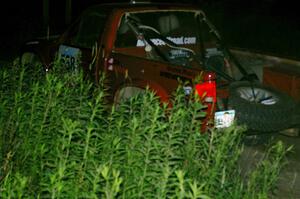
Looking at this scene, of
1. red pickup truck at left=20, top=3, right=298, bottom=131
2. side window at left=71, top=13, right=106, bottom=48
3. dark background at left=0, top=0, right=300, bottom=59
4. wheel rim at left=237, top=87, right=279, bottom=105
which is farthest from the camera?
dark background at left=0, top=0, right=300, bottom=59

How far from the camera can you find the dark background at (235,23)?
55.3ft

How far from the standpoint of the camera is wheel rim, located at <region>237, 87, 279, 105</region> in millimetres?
7344

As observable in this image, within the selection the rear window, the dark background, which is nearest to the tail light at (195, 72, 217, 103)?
the rear window

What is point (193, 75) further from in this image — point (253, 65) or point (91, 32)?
point (253, 65)

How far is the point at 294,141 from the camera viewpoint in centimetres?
808

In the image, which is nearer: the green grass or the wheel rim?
the green grass

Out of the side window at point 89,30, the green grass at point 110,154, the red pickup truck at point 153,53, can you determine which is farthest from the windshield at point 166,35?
the green grass at point 110,154

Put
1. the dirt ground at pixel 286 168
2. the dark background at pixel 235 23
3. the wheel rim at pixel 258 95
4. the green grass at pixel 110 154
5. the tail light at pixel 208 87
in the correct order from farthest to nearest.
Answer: the dark background at pixel 235 23
the wheel rim at pixel 258 95
the tail light at pixel 208 87
the dirt ground at pixel 286 168
the green grass at pixel 110 154

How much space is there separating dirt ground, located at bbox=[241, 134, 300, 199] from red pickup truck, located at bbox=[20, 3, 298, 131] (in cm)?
46

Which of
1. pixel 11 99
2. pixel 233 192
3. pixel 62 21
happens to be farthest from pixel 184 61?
pixel 62 21

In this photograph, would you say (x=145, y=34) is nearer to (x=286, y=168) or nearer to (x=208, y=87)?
(x=208, y=87)

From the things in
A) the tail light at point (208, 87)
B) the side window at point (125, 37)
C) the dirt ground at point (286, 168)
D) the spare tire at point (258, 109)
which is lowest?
the dirt ground at point (286, 168)

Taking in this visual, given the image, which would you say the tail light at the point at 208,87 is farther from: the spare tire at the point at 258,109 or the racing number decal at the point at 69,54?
the racing number decal at the point at 69,54

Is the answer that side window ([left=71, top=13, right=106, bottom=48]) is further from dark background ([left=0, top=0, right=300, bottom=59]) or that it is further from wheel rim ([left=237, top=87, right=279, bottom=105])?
dark background ([left=0, top=0, right=300, bottom=59])
